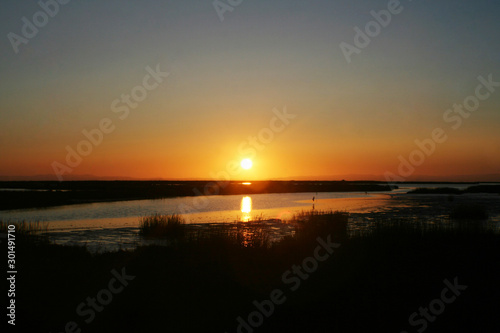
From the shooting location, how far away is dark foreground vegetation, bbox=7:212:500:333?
9.26 meters

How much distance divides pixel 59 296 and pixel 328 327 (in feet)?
23.2

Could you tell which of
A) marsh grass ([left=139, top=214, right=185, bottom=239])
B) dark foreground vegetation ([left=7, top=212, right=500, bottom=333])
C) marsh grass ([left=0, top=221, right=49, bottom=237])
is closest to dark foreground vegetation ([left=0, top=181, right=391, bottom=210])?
marsh grass ([left=0, top=221, right=49, bottom=237])

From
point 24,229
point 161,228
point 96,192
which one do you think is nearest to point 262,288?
point 161,228

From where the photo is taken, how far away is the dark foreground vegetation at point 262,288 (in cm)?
926

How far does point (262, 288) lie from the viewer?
11562 millimetres

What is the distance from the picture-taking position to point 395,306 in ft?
33.4

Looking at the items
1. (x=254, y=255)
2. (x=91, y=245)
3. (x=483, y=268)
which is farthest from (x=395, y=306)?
(x=91, y=245)

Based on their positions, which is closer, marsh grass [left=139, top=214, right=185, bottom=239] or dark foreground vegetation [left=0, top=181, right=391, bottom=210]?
marsh grass [left=139, top=214, right=185, bottom=239]

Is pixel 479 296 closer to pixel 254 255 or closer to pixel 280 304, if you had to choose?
pixel 280 304

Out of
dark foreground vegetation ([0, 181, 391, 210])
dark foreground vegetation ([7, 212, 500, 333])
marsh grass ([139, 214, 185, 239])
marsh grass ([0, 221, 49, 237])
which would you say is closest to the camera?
dark foreground vegetation ([7, 212, 500, 333])

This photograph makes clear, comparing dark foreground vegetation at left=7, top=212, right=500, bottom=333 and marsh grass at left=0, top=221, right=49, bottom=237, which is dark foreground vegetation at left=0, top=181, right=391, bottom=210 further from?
dark foreground vegetation at left=7, top=212, right=500, bottom=333

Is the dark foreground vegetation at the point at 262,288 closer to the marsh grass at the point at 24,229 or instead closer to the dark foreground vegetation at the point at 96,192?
the marsh grass at the point at 24,229

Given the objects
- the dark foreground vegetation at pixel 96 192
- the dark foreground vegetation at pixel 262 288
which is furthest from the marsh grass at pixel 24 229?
the dark foreground vegetation at pixel 96 192

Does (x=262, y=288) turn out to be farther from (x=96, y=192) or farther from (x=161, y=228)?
(x=96, y=192)
